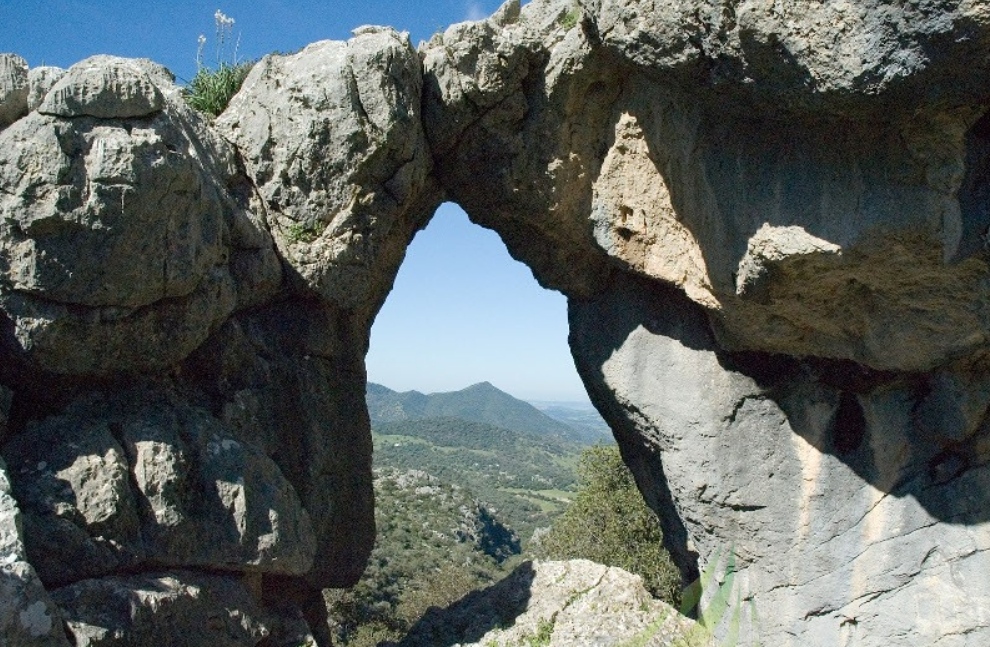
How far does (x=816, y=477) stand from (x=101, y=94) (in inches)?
375

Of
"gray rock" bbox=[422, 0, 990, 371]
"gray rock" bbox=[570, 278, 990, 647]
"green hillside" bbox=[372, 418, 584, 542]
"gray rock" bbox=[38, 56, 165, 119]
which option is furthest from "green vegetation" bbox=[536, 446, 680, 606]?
"green hillside" bbox=[372, 418, 584, 542]

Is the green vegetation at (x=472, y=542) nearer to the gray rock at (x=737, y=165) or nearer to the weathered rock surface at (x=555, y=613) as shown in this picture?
the weathered rock surface at (x=555, y=613)

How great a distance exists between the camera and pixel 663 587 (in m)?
17.7

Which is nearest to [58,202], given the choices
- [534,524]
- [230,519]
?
[230,519]

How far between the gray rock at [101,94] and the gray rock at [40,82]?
21 cm

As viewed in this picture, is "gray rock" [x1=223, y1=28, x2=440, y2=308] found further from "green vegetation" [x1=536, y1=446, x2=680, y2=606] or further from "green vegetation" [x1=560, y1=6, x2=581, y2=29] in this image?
"green vegetation" [x1=536, y1=446, x2=680, y2=606]

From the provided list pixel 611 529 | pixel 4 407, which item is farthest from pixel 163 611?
pixel 611 529

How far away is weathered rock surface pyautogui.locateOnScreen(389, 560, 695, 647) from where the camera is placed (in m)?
9.95

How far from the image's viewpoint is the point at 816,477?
9.88 meters

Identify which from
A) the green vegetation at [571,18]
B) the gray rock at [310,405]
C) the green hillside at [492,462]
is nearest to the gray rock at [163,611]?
the gray rock at [310,405]

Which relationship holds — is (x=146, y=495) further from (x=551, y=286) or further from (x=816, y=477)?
(x=816, y=477)

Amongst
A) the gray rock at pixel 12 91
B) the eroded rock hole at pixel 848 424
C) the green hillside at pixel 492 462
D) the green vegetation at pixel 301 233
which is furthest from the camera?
the green hillside at pixel 492 462

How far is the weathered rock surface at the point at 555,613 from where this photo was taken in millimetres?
9953

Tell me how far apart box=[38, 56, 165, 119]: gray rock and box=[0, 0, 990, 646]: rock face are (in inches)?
1.3
